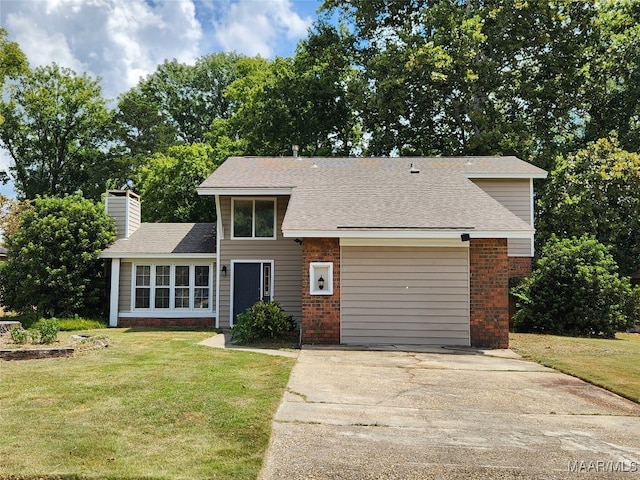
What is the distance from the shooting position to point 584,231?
876 inches

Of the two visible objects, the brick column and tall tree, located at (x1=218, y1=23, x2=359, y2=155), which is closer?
the brick column

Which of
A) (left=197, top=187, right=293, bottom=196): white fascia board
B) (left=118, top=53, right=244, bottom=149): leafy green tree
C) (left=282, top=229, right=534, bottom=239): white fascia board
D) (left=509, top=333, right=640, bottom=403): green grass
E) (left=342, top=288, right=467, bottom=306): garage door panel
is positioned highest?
(left=118, top=53, right=244, bottom=149): leafy green tree

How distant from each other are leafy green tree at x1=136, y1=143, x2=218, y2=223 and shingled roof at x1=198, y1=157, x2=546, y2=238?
10.9 m

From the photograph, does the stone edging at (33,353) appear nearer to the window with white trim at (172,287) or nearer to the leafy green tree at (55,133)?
the window with white trim at (172,287)

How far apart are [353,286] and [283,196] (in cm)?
470

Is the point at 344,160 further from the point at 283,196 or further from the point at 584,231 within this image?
the point at 584,231

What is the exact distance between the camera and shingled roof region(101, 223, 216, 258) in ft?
50.9

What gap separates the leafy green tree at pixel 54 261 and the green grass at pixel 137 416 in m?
7.74

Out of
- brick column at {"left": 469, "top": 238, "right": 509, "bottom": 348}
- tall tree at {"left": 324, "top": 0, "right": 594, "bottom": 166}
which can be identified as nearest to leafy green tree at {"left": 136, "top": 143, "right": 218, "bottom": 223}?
tall tree at {"left": 324, "top": 0, "right": 594, "bottom": 166}

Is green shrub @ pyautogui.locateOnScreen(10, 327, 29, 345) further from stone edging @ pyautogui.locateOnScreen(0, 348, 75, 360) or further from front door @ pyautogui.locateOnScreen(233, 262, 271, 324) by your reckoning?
front door @ pyautogui.locateOnScreen(233, 262, 271, 324)

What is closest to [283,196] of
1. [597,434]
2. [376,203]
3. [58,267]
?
[376,203]

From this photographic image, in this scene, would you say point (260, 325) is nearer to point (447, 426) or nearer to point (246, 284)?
point (246, 284)

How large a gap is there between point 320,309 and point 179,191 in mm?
19151

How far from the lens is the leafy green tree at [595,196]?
70.4ft
